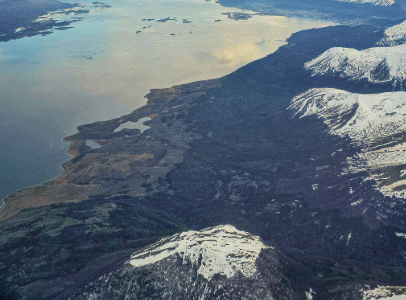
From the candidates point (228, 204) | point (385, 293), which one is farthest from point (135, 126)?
point (385, 293)

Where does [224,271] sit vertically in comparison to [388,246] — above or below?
above

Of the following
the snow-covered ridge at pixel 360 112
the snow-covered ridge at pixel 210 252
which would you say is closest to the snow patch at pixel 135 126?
the snow-covered ridge at pixel 360 112

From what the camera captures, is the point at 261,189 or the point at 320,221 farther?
the point at 261,189

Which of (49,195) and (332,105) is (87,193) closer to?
(49,195)

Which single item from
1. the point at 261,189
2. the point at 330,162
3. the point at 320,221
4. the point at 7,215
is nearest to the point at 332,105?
the point at 330,162

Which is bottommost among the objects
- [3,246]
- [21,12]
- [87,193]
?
[87,193]

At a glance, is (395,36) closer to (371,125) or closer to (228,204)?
(371,125)
